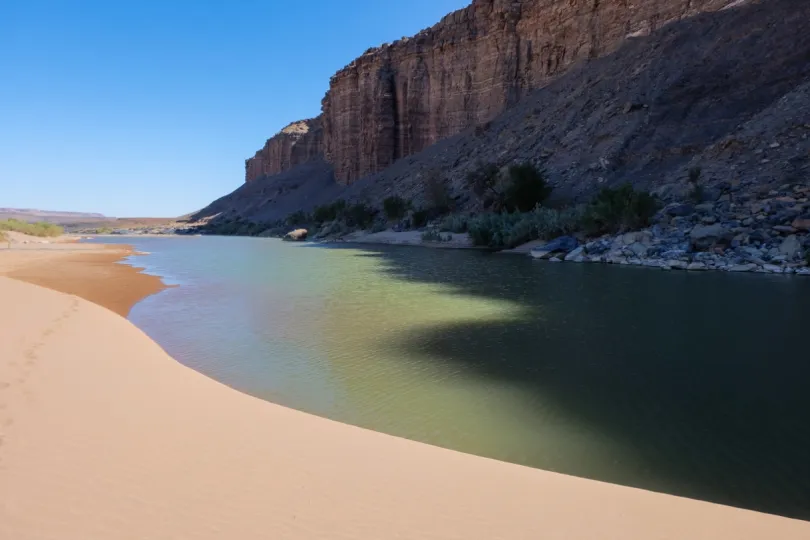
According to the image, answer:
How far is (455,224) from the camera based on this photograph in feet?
110

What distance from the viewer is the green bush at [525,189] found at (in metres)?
30.9

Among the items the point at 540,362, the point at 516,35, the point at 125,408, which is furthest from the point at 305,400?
the point at 516,35

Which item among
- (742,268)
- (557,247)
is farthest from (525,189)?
(742,268)

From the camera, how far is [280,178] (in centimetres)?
8888

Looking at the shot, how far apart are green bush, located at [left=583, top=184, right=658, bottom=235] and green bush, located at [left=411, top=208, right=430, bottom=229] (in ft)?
56.5

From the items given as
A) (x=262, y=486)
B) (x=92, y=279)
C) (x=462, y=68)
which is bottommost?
(x=92, y=279)

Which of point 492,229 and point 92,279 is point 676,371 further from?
point 492,229

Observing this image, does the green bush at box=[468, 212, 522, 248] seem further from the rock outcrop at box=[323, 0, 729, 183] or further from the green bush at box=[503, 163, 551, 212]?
the rock outcrop at box=[323, 0, 729, 183]

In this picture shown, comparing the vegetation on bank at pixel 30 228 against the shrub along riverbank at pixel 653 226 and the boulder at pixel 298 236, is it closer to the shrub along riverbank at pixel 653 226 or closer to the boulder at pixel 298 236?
the boulder at pixel 298 236

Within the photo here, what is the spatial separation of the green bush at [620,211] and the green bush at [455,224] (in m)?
10.5

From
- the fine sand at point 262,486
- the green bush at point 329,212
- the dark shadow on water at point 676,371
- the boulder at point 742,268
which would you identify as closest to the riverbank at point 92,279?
the fine sand at point 262,486

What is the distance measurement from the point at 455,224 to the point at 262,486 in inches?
1227

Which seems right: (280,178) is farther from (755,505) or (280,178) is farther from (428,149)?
(755,505)

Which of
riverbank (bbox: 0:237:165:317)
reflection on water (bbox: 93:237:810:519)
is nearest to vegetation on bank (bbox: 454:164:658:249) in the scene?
reflection on water (bbox: 93:237:810:519)
